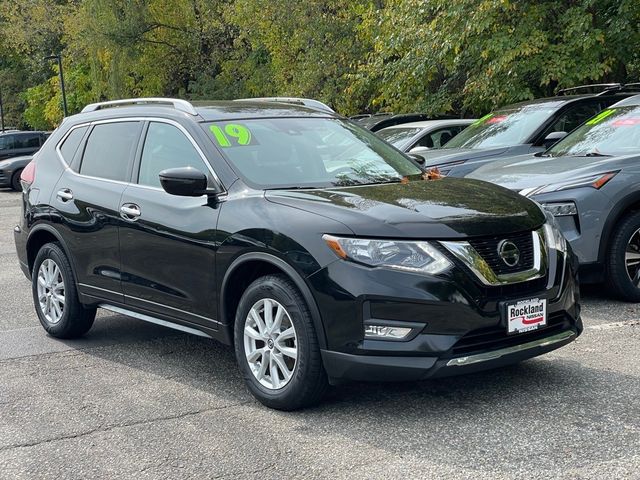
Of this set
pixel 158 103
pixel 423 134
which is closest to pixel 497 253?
pixel 158 103

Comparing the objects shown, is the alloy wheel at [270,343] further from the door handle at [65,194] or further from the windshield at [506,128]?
the windshield at [506,128]

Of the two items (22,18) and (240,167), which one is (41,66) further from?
(240,167)

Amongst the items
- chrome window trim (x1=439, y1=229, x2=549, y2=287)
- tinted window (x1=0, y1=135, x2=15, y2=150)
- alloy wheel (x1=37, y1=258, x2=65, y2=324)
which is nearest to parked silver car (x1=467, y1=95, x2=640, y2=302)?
chrome window trim (x1=439, y1=229, x2=549, y2=287)

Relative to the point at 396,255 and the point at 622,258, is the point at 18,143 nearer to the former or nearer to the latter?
the point at 622,258

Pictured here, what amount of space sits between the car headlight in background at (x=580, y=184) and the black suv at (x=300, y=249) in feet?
4.77

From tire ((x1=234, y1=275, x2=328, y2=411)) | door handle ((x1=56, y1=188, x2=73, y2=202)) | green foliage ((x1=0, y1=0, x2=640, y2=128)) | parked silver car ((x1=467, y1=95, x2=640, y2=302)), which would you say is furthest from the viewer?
green foliage ((x1=0, y1=0, x2=640, y2=128))

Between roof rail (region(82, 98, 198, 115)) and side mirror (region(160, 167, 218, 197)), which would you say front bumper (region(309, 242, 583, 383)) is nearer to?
side mirror (region(160, 167, 218, 197))

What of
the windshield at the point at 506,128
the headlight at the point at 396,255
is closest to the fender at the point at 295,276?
the headlight at the point at 396,255

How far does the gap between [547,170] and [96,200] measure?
3720 mm

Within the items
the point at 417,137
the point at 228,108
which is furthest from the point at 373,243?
the point at 417,137

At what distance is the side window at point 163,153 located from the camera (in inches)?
219

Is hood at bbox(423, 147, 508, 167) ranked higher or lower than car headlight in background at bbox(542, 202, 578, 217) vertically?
higher

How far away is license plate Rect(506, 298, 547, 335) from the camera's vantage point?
4512 millimetres

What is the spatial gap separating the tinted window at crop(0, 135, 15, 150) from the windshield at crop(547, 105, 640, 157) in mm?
24298
